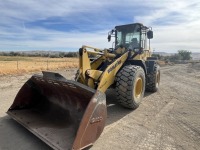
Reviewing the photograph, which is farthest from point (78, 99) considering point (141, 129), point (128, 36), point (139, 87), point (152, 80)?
point (152, 80)

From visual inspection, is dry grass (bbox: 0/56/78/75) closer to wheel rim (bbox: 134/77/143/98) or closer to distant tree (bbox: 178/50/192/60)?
wheel rim (bbox: 134/77/143/98)

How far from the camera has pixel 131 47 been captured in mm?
7781

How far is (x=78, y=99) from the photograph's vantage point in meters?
4.66

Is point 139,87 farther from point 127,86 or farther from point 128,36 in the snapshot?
point 128,36

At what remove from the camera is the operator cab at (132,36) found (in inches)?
305

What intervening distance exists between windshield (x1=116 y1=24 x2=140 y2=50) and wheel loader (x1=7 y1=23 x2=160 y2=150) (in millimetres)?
386

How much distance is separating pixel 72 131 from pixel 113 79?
87.3 inches

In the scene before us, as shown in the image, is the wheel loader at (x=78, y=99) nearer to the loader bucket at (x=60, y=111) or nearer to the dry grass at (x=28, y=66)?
the loader bucket at (x=60, y=111)

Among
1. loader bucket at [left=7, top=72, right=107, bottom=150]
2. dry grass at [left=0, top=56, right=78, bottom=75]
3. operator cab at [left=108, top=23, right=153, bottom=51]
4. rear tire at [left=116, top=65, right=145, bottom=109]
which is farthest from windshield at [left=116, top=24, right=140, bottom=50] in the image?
dry grass at [left=0, top=56, right=78, bottom=75]

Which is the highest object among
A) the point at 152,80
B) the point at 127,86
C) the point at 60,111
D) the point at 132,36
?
the point at 132,36

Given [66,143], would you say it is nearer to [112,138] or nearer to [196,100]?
[112,138]

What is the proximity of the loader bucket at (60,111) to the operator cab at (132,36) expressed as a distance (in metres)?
3.40

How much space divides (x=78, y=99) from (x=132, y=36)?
407 centimetres

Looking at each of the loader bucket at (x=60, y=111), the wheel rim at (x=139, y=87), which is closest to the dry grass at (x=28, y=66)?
the loader bucket at (x=60, y=111)
